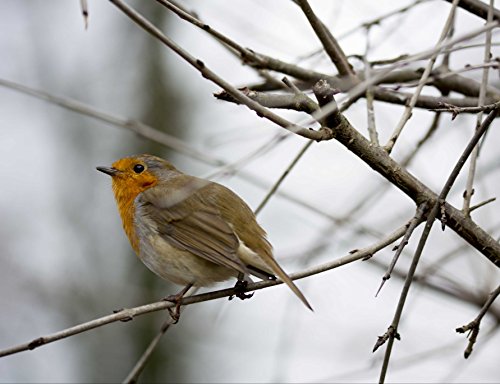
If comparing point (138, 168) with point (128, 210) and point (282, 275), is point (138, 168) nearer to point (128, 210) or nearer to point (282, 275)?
point (128, 210)

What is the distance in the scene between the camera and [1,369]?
841 cm

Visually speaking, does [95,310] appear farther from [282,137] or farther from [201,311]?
[282,137]

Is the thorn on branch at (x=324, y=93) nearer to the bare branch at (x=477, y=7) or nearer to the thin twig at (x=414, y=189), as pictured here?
the thin twig at (x=414, y=189)

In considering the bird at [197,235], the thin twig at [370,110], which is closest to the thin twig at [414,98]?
the thin twig at [370,110]

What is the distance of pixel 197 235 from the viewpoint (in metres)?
3.70

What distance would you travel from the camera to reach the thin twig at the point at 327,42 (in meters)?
2.92

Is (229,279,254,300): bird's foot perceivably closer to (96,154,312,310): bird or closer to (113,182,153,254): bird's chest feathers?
A: (96,154,312,310): bird

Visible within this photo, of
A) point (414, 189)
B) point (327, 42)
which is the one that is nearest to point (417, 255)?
point (414, 189)

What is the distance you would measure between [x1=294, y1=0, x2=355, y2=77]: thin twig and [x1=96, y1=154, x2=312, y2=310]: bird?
75 cm

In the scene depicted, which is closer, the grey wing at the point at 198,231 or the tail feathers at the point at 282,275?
the tail feathers at the point at 282,275

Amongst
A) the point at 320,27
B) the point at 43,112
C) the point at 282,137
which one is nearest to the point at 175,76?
the point at 43,112

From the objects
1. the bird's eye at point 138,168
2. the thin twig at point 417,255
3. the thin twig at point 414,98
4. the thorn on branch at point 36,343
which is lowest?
the thorn on branch at point 36,343

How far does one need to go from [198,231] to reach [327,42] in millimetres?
1078

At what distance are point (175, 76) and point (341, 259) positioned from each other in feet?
28.3
